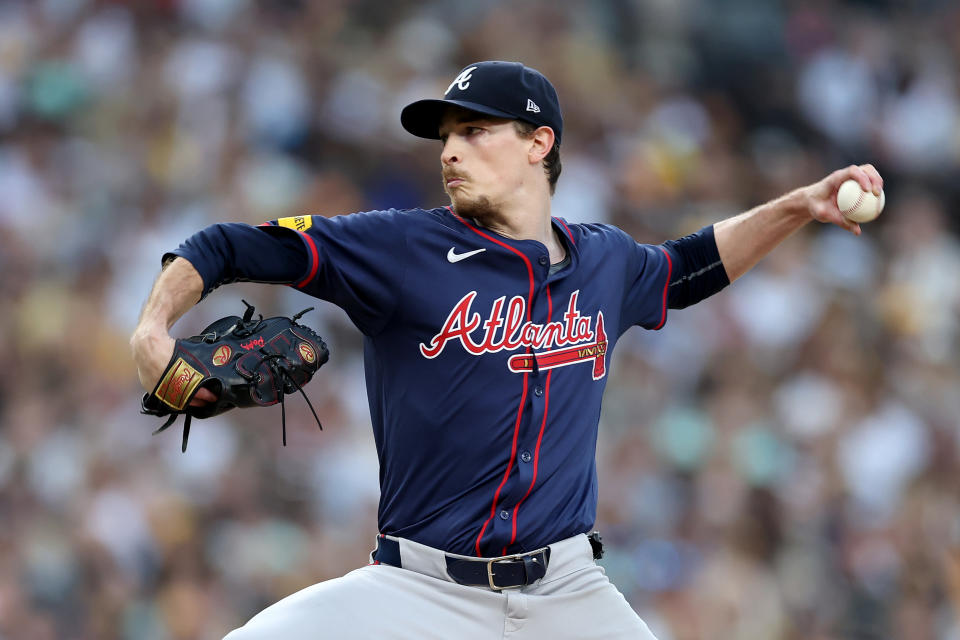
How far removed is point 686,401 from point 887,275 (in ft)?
6.61

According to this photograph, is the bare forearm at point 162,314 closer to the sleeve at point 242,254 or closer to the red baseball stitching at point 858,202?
the sleeve at point 242,254

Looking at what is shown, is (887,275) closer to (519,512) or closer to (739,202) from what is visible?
(739,202)

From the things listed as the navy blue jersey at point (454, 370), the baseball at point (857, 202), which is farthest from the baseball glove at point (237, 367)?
the baseball at point (857, 202)

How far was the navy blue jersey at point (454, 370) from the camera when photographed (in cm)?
341

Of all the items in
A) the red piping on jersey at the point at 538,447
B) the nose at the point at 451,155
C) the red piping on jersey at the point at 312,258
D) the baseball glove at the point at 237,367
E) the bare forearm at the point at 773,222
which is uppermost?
the nose at the point at 451,155

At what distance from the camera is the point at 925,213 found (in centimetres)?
929

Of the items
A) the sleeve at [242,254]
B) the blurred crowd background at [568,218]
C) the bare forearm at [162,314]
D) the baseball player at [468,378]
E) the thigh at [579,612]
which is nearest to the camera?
the bare forearm at [162,314]

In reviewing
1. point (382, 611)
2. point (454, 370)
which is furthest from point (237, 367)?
point (382, 611)

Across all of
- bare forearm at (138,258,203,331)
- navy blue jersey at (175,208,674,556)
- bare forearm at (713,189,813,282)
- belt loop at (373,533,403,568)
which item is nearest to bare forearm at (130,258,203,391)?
bare forearm at (138,258,203,331)

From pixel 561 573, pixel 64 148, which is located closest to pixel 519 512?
pixel 561 573

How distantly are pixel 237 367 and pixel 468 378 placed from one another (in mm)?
613

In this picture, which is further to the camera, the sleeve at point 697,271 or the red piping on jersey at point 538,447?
the sleeve at point 697,271

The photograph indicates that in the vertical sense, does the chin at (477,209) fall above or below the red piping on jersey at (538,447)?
above

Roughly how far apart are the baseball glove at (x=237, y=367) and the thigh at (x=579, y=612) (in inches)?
31.9
